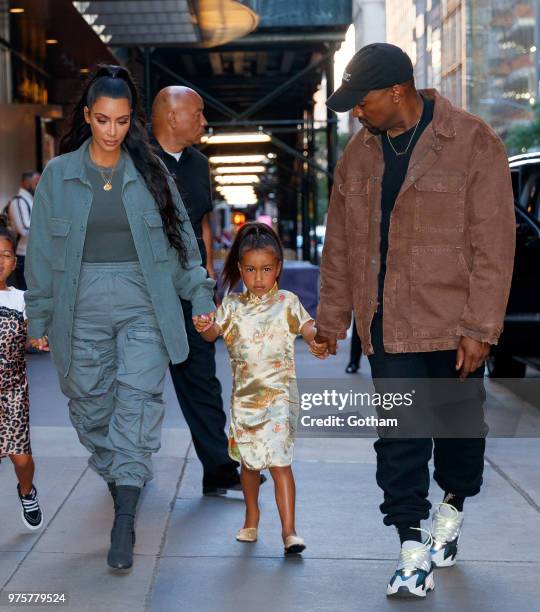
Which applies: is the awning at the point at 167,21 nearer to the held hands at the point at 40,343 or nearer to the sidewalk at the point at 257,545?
the sidewalk at the point at 257,545

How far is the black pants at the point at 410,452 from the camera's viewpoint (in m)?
4.22

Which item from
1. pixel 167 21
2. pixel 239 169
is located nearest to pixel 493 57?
pixel 239 169

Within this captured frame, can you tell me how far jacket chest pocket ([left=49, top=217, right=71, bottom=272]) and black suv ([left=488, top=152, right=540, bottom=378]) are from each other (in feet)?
17.0

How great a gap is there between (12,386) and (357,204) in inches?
67.3

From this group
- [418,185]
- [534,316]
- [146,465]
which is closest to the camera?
[418,185]

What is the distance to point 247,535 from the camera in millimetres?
4902

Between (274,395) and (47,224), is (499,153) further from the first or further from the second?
(47,224)

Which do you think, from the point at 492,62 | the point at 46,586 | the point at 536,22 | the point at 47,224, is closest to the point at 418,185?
the point at 47,224

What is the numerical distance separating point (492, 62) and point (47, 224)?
3356 inches

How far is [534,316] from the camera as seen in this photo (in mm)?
9070

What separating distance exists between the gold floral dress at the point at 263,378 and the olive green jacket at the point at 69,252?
25 cm

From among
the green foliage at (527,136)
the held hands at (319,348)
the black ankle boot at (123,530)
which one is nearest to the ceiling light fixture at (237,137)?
the held hands at (319,348)

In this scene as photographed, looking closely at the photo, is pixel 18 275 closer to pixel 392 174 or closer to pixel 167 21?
pixel 167 21

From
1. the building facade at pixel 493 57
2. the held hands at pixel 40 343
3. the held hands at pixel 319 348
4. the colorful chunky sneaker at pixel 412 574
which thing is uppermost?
the building facade at pixel 493 57
